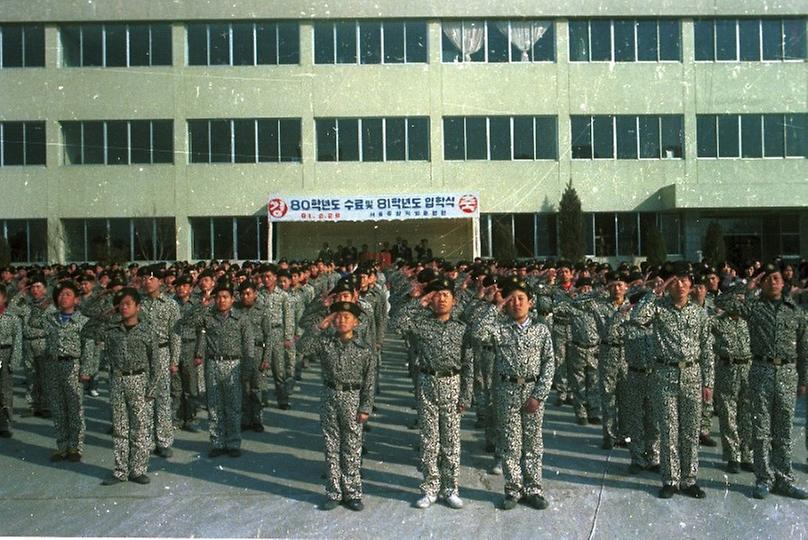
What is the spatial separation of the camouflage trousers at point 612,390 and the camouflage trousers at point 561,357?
162cm

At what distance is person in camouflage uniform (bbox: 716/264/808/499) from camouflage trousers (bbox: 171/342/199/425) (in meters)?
6.16

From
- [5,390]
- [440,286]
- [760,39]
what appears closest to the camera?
[440,286]

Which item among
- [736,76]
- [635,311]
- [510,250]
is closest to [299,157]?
[510,250]

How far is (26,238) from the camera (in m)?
27.6

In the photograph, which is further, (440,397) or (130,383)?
(130,383)

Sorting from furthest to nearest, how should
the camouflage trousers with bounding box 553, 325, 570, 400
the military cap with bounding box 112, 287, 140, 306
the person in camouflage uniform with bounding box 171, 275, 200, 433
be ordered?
the camouflage trousers with bounding box 553, 325, 570, 400
the person in camouflage uniform with bounding box 171, 275, 200, 433
the military cap with bounding box 112, 287, 140, 306

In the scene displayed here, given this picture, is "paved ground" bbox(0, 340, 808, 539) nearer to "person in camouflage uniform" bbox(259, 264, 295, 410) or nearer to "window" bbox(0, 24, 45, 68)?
"person in camouflage uniform" bbox(259, 264, 295, 410)

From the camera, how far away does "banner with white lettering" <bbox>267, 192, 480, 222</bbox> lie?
947 inches

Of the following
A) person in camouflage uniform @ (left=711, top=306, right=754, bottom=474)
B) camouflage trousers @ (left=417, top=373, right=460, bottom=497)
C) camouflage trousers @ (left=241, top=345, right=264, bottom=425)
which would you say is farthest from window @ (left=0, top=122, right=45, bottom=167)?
person in camouflage uniform @ (left=711, top=306, right=754, bottom=474)

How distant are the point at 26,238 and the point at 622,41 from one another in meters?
22.9

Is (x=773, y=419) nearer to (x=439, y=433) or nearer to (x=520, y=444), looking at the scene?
(x=520, y=444)

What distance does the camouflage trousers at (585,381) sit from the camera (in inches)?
361

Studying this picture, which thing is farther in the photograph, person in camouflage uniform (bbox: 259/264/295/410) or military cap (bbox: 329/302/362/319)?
person in camouflage uniform (bbox: 259/264/295/410)

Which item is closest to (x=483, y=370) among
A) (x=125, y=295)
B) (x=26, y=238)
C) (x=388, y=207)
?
(x=125, y=295)
